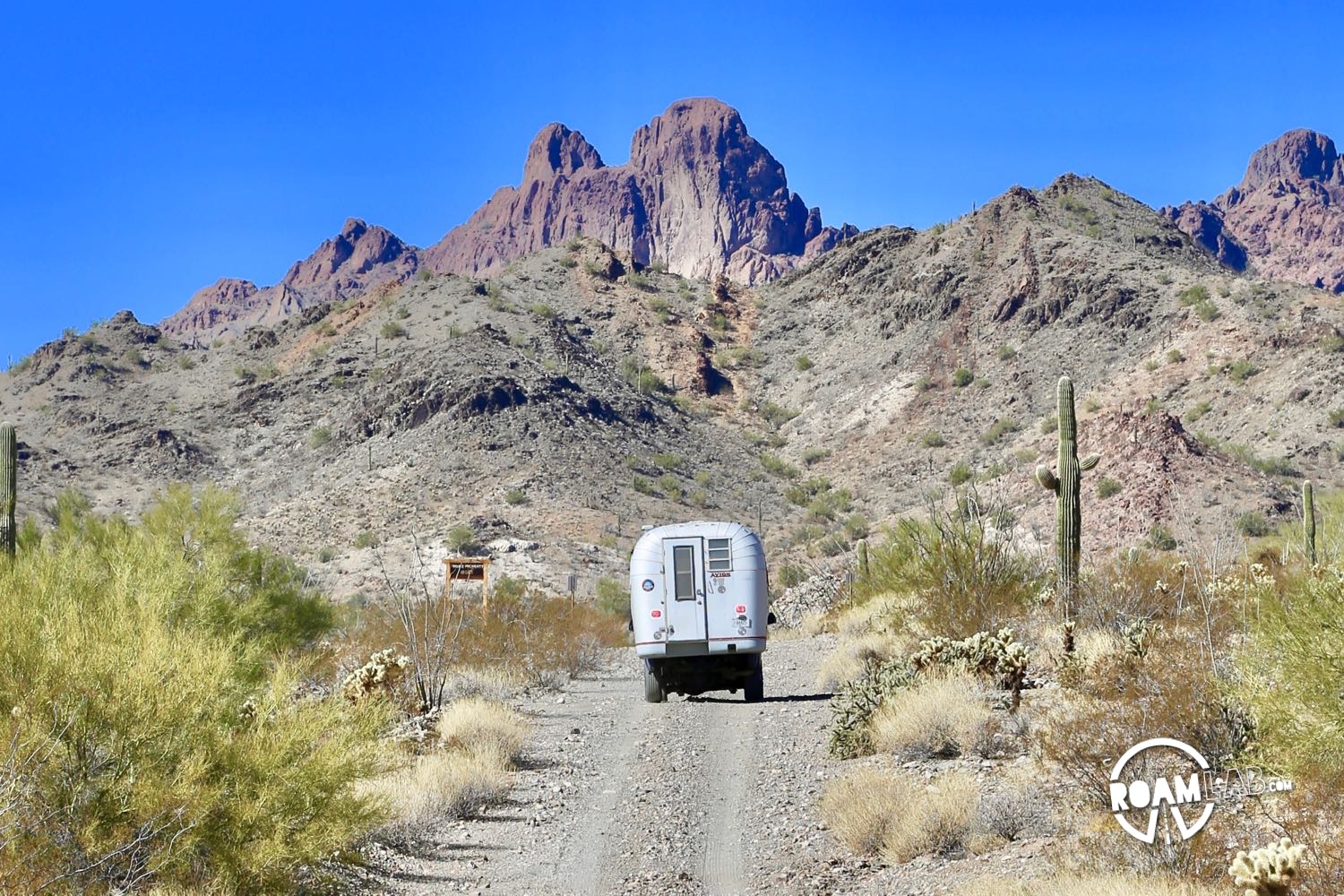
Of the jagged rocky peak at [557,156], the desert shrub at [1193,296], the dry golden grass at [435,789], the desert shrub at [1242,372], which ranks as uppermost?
the jagged rocky peak at [557,156]

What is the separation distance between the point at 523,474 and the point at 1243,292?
35182 millimetres

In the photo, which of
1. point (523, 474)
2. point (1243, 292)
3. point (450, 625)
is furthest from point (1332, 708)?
point (1243, 292)

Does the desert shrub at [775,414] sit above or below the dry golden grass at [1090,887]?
above

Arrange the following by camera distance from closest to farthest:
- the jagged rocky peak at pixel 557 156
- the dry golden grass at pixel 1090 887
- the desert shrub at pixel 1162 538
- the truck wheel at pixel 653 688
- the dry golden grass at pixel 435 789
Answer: the dry golden grass at pixel 1090 887 → the dry golden grass at pixel 435 789 → the truck wheel at pixel 653 688 → the desert shrub at pixel 1162 538 → the jagged rocky peak at pixel 557 156

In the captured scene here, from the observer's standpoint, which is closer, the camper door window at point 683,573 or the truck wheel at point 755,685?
the camper door window at point 683,573

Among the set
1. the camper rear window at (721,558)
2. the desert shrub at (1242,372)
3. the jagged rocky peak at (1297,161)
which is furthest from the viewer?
the jagged rocky peak at (1297,161)

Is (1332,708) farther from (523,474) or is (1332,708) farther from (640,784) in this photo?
(523,474)

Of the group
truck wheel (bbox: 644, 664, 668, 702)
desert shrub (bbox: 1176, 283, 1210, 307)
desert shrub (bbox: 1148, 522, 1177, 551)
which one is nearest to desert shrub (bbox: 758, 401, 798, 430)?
desert shrub (bbox: 1176, 283, 1210, 307)

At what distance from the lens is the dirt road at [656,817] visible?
902 cm

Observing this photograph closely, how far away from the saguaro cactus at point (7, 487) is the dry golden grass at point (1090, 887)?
16.1m

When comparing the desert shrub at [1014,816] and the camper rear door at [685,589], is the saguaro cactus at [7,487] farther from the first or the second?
the desert shrub at [1014,816]

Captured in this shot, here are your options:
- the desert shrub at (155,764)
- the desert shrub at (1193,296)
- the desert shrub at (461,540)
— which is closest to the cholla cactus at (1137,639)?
the desert shrub at (155,764)

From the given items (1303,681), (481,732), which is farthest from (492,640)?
(1303,681)

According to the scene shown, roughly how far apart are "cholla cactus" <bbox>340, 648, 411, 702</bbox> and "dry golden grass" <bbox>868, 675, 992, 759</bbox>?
570 cm
